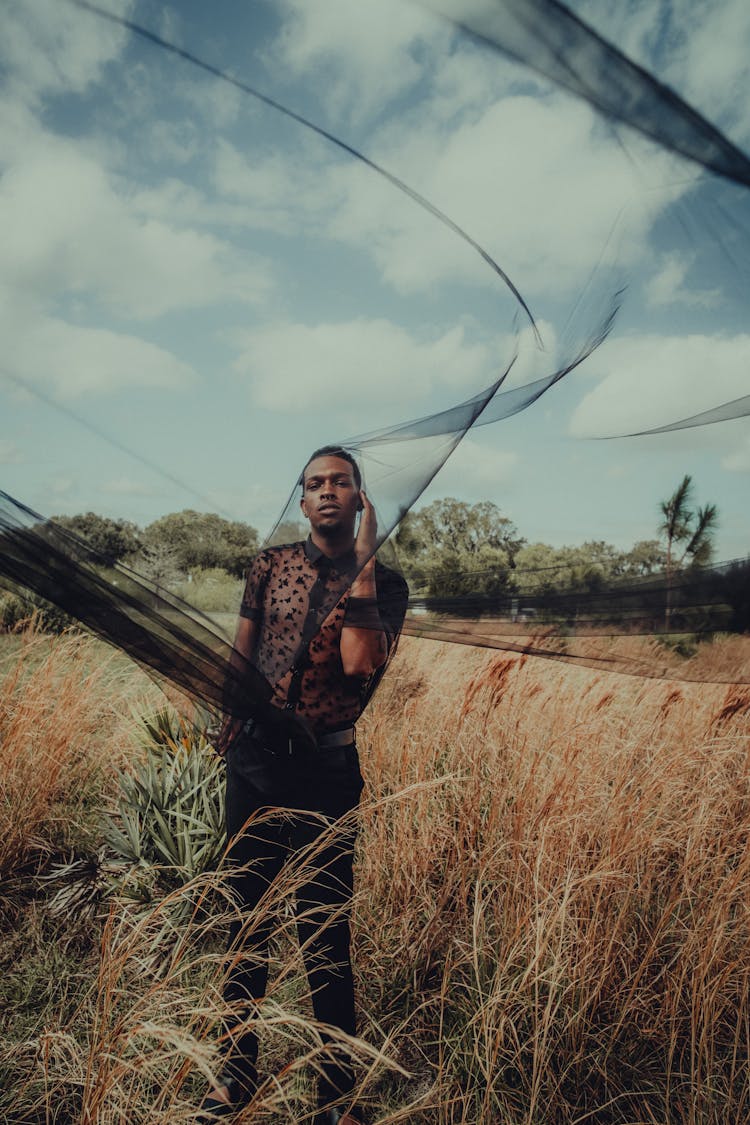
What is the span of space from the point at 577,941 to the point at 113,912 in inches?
58.9

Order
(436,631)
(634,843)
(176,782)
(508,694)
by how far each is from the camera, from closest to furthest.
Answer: (436,631), (634,843), (176,782), (508,694)

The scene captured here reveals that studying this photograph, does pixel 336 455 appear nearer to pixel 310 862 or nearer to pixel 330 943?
pixel 310 862

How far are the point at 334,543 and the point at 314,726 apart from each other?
521 millimetres

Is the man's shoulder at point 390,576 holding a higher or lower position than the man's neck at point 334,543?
lower

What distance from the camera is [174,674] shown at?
4.38 feet

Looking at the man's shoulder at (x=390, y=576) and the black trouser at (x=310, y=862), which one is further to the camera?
the black trouser at (x=310, y=862)

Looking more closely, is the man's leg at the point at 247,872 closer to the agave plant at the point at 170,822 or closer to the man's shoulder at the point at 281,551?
the man's shoulder at the point at 281,551

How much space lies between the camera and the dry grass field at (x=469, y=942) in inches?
61.6

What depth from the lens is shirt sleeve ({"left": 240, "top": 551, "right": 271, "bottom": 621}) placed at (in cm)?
146

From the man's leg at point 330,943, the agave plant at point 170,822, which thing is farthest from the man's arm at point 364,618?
the agave plant at point 170,822

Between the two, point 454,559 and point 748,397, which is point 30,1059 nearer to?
point 454,559

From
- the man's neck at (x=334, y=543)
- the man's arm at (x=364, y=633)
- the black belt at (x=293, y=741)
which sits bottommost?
the black belt at (x=293, y=741)

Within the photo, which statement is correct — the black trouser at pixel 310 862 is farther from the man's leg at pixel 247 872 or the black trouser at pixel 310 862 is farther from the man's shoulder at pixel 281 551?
the man's shoulder at pixel 281 551

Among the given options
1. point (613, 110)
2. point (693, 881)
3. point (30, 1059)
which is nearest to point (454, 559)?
point (613, 110)
